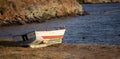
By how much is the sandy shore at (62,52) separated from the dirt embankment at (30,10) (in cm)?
3783

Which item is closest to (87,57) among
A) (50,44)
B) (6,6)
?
(50,44)

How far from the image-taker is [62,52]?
89.6 ft

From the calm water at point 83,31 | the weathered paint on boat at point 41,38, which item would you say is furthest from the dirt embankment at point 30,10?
the weathered paint on boat at point 41,38

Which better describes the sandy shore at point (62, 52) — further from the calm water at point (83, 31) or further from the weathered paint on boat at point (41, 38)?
the calm water at point (83, 31)

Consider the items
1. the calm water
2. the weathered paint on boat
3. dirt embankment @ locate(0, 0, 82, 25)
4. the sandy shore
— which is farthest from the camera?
dirt embankment @ locate(0, 0, 82, 25)

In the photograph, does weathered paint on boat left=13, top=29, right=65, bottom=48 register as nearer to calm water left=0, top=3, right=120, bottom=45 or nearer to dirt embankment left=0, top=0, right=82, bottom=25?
calm water left=0, top=3, right=120, bottom=45

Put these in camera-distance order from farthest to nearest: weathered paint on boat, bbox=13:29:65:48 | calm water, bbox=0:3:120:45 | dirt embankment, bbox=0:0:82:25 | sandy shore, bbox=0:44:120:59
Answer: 1. dirt embankment, bbox=0:0:82:25
2. calm water, bbox=0:3:120:45
3. weathered paint on boat, bbox=13:29:65:48
4. sandy shore, bbox=0:44:120:59

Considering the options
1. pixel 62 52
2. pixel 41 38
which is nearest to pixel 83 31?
pixel 41 38

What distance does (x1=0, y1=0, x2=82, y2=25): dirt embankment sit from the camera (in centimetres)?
6956

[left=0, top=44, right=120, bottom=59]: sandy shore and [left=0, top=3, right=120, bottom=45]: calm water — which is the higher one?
[left=0, top=44, right=120, bottom=59]: sandy shore

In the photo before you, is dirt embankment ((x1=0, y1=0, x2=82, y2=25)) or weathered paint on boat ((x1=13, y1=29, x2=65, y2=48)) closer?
weathered paint on boat ((x1=13, y1=29, x2=65, y2=48))

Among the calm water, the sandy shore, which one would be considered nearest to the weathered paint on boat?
the sandy shore

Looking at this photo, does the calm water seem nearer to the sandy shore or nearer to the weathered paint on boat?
the weathered paint on boat

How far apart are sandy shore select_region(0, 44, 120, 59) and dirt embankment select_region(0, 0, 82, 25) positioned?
37.8m
